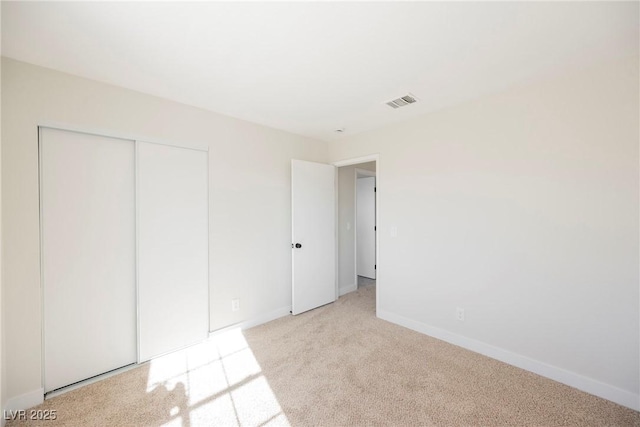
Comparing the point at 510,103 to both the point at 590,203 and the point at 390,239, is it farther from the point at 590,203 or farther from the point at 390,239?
the point at 390,239

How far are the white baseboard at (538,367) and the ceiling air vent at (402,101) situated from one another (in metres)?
2.39

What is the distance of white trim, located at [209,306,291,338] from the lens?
2812 millimetres

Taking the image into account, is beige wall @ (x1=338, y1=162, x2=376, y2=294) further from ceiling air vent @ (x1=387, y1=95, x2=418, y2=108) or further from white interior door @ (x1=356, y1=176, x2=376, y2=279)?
ceiling air vent @ (x1=387, y1=95, x2=418, y2=108)

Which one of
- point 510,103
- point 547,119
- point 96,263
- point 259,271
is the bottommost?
point 259,271

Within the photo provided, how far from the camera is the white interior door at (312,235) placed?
3.38m

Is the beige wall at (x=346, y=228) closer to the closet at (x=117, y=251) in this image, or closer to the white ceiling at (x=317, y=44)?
the white ceiling at (x=317, y=44)

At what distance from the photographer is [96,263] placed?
83.0 inches

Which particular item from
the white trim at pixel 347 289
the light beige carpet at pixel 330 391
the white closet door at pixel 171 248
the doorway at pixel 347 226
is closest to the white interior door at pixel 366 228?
the doorway at pixel 347 226

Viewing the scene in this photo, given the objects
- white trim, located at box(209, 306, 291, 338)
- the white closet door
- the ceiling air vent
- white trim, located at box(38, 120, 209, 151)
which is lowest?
white trim, located at box(209, 306, 291, 338)

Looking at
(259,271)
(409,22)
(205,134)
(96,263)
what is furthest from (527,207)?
(96,263)

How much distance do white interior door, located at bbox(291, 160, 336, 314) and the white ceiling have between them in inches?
51.0

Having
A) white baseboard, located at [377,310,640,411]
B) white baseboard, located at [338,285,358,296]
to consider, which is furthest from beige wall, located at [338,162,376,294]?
white baseboard, located at [377,310,640,411]

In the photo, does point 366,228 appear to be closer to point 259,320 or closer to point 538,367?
point 259,320

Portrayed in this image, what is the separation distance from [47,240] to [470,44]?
10.7 ft
